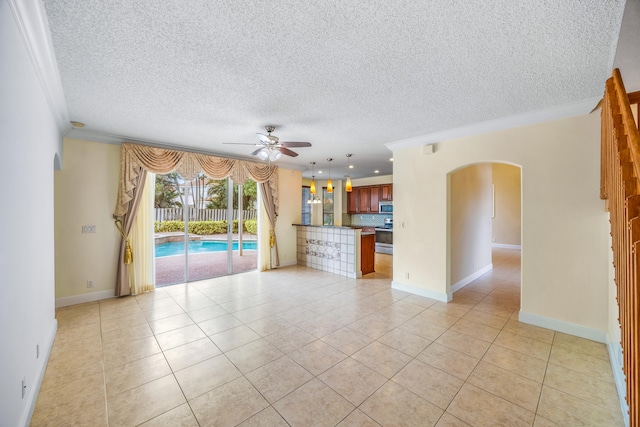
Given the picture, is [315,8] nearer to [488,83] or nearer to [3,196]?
[488,83]

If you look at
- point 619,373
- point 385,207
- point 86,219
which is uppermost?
point 385,207

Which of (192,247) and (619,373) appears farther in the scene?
(192,247)

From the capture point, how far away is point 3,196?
145cm

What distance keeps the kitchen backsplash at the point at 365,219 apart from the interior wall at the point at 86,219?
7381 millimetres

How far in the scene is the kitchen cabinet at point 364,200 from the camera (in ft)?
29.6

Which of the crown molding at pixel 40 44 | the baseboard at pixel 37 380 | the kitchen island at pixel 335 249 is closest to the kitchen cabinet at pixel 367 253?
the kitchen island at pixel 335 249

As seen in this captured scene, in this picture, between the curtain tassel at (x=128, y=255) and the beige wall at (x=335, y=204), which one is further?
Answer: the beige wall at (x=335, y=204)

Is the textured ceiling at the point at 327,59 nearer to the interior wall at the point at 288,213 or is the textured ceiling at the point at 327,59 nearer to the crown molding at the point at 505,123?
the crown molding at the point at 505,123

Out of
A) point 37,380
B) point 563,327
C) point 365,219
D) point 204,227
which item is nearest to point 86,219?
point 204,227

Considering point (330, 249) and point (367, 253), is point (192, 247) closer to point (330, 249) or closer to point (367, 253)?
point (330, 249)

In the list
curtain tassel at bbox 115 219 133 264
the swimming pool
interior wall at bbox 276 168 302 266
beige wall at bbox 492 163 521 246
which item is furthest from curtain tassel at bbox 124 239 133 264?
beige wall at bbox 492 163 521 246

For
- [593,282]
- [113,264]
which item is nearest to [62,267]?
[113,264]

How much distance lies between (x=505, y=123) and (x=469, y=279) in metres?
3.07

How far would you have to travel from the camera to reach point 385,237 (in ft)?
28.0
